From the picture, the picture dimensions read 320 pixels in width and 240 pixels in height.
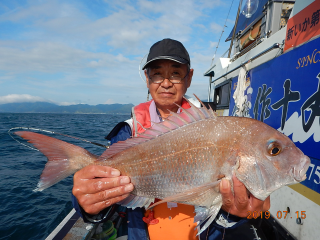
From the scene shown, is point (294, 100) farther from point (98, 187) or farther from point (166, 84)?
point (98, 187)

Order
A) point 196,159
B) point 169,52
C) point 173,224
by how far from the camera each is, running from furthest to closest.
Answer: point 169,52
point 173,224
point 196,159

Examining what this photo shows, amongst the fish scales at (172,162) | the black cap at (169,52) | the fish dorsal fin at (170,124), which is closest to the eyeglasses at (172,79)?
the black cap at (169,52)

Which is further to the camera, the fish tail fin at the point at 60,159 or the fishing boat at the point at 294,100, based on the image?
the fishing boat at the point at 294,100

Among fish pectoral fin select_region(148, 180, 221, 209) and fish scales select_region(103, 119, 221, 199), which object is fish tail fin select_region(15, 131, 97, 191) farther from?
fish pectoral fin select_region(148, 180, 221, 209)

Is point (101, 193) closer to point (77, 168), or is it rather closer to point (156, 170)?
point (77, 168)

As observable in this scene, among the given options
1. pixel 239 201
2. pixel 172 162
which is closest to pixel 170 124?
pixel 172 162

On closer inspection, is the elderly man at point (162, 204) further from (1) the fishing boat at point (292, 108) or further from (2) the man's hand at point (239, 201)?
(1) the fishing boat at point (292, 108)

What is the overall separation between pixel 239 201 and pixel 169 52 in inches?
73.9

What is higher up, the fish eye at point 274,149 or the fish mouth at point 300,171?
the fish eye at point 274,149

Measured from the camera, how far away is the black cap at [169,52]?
7.53 feet

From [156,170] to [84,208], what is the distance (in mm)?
834

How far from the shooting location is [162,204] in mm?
2238

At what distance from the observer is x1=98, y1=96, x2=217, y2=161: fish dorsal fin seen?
189 centimetres

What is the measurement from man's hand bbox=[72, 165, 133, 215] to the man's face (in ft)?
3.94
